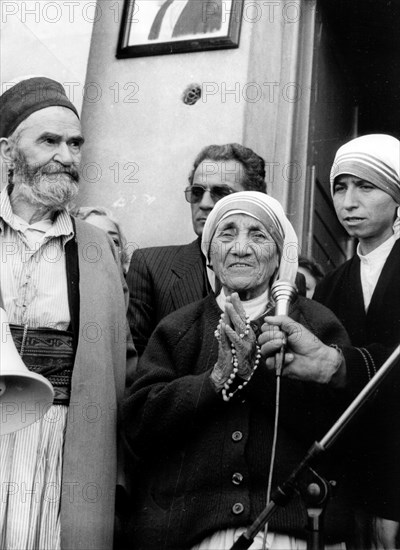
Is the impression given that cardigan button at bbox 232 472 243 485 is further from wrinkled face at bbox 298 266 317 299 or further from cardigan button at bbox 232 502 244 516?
wrinkled face at bbox 298 266 317 299

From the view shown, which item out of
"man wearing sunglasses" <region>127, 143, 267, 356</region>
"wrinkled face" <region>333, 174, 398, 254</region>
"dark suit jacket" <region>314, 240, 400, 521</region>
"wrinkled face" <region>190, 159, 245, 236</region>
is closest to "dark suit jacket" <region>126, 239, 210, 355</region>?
"man wearing sunglasses" <region>127, 143, 267, 356</region>

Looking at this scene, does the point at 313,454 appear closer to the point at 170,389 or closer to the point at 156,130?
the point at 170,389

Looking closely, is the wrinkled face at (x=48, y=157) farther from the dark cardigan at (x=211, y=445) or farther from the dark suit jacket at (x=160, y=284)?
the dark cardigan at (x=211, y=445)

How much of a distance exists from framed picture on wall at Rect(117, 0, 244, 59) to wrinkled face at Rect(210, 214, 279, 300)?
192cm

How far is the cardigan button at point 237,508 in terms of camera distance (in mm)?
3281

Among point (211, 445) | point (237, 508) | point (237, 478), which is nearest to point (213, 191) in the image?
point (211, 445)

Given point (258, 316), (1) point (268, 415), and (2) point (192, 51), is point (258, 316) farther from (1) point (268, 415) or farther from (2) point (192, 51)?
(2) point (192, 51)

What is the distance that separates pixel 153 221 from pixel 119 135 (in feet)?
1.75

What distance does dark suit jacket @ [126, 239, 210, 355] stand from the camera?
13.9 feet

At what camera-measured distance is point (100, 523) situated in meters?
3.65

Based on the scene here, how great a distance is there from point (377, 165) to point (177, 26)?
2032mm

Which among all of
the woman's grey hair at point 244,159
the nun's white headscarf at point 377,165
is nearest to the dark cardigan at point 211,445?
the nun's white headscarf at point 377,165

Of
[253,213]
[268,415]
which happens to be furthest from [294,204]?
[268,415]

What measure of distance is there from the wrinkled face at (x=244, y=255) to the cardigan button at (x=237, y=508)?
0.74 metres
